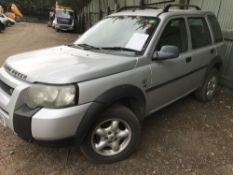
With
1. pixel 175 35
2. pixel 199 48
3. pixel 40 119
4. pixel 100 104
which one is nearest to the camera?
pixel 40 119

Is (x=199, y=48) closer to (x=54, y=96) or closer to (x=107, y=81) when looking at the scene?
(x=107, y=81)

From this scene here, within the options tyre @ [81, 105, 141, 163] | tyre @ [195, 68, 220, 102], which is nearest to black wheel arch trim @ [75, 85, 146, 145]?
tyre @ [81, 105, 141, 163]

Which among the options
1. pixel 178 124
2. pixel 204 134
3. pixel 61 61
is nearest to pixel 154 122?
pixel 178 124

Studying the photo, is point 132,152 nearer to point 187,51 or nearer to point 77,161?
point 77,161

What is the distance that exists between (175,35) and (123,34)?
87 centimetres

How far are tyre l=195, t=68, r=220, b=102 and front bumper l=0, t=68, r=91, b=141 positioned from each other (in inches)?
122

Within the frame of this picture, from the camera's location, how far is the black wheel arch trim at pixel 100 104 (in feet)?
8.63

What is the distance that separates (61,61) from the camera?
10.1 feet

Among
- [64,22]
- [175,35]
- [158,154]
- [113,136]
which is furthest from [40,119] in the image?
[64,22]

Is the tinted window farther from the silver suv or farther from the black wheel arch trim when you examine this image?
the black wheel arch trim

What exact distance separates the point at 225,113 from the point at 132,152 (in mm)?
2526

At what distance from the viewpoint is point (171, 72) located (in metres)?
3.70

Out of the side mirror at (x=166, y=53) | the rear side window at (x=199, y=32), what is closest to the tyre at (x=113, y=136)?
the side mirror at (x=166, y=53)

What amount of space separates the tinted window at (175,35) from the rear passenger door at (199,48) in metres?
0.21
